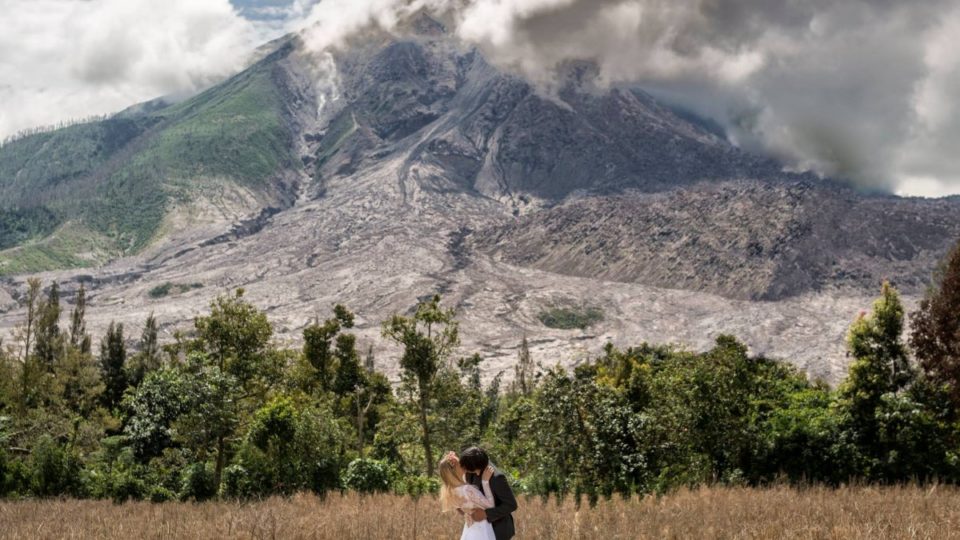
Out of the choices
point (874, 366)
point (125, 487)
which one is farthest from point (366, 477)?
point (874, 366)

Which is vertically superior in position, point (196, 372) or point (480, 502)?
point (196, 372)

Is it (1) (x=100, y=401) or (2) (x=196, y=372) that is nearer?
(2) (x=196, y=372)

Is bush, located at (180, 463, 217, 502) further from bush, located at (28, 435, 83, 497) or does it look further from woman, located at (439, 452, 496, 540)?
woman, located at (439, 452, 496, 540)

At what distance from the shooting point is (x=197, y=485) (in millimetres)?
24078

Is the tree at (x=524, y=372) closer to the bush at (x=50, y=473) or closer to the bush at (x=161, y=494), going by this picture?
the bush at (x=50, y=473)

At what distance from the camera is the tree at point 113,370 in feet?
171

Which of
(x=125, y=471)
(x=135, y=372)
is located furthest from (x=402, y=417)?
(x=135, y=372)

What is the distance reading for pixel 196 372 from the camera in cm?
2484

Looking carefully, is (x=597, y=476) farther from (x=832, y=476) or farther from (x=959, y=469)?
(x=959, y=469)

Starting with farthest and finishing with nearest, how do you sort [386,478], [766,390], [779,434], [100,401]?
[100,401]
[766,390]
[386,478]
[779,434]

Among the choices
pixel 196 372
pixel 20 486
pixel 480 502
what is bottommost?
pixel 20 486

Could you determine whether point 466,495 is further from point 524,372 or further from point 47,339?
point 524,372

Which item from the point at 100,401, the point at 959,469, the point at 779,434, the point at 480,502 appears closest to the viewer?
the point at 480,502

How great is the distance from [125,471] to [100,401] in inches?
1158
